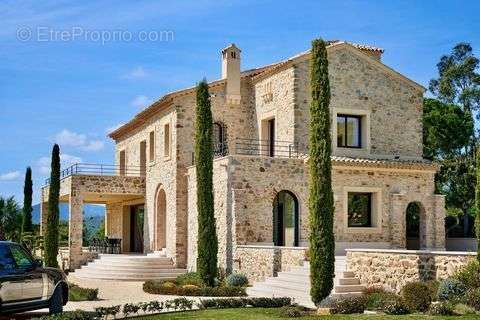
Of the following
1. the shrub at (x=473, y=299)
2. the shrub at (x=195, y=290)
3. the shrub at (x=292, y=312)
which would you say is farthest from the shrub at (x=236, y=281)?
the shrub at (x=473, y=299)

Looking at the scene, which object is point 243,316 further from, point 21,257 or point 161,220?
point 161,220

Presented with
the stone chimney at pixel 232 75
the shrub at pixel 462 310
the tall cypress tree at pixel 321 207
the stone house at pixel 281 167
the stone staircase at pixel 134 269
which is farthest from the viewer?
the stone chimney at pixel 232 75

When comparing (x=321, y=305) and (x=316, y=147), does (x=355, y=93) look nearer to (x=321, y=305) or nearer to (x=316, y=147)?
(x=316, y=147)

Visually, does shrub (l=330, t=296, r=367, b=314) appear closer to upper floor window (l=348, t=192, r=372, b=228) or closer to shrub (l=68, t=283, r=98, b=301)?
shrub (l=68, t=283, r=98, b=301)

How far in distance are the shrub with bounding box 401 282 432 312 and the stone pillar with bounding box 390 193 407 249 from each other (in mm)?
12045

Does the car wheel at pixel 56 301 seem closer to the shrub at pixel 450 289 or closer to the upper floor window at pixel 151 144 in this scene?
the shrub at pixel 450 289

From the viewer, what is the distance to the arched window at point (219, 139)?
104 feet

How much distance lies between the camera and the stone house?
26.7 metres

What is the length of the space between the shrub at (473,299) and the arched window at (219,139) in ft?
57.4

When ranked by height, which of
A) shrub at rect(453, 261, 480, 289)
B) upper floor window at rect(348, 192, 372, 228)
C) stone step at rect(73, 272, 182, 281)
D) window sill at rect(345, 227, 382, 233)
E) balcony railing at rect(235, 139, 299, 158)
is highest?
balcony railing at rect(235, 139, 299, 158)

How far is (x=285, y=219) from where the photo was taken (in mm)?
28438

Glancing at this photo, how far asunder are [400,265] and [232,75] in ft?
48.1

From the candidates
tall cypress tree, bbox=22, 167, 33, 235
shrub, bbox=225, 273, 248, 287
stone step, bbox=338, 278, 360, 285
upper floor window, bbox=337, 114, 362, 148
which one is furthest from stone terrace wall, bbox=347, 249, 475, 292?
tall cypress tree, bbox=22, 167, 33, 235

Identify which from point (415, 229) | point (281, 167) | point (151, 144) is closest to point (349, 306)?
point (281, 167)
